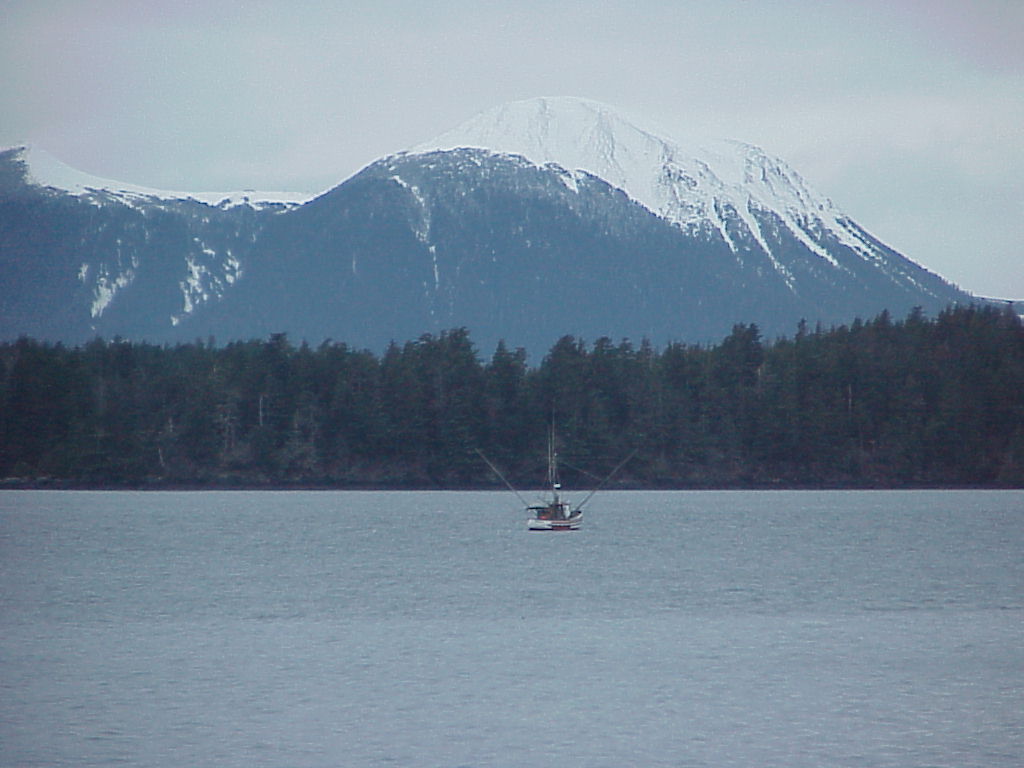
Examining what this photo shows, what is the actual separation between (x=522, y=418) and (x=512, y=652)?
86982mm

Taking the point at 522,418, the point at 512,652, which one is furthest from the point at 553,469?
the point at 512,652

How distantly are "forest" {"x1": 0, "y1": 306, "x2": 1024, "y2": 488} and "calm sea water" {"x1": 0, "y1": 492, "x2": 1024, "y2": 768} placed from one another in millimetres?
48634

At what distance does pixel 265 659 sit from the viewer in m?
33.0

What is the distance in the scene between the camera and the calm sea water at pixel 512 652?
24492 mm

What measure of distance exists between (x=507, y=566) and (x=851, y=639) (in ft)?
74.1

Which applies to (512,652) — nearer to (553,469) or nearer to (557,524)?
(557,524)

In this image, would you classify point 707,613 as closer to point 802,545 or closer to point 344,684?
point 344,684

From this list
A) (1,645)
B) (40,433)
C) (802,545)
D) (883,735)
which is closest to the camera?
(883,735)

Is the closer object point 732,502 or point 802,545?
point 802,545

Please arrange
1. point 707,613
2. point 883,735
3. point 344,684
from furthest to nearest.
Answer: point 707,613, point 344,684, point 883,735

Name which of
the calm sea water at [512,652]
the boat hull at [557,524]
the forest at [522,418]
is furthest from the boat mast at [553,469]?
the forest at [522,418]

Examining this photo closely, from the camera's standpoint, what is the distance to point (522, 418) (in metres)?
121

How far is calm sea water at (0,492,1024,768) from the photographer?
24.5 metres

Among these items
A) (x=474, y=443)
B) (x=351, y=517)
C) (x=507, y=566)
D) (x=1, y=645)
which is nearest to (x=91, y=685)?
(x=1, y=645)
